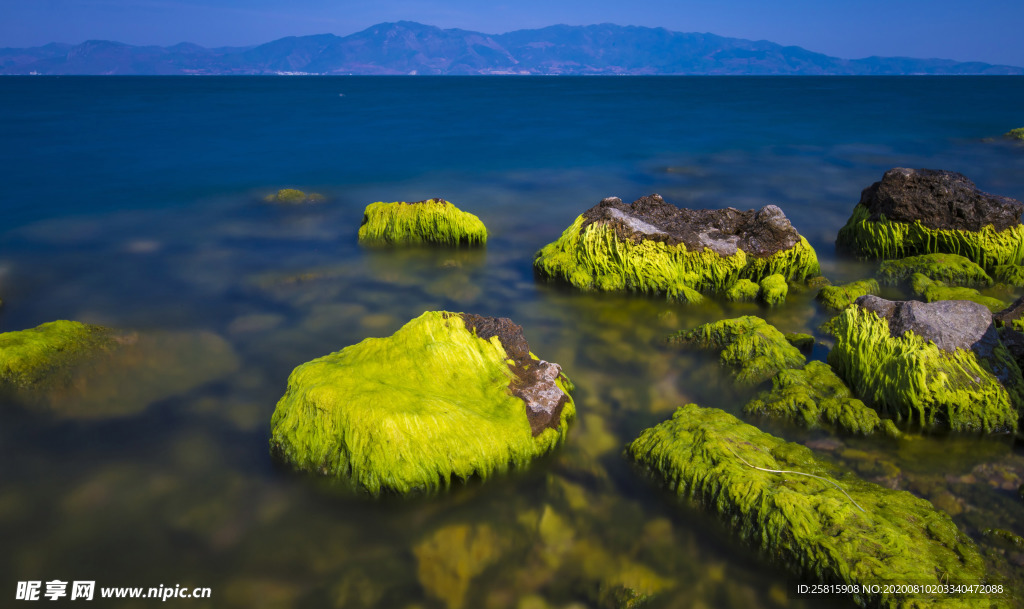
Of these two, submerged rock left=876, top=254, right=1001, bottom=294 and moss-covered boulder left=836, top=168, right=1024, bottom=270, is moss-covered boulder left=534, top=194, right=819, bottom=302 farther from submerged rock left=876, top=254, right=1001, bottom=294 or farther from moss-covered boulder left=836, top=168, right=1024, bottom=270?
moss-covered boulder left=836, top=168, right=1024, bottom=270

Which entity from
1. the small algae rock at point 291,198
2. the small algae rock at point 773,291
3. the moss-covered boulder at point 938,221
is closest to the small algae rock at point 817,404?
the small algae rock at point 773,291

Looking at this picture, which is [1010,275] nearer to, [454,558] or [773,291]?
[773,291]

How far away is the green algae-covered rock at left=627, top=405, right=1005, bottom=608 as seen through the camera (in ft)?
10.6

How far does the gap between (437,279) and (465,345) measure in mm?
3615

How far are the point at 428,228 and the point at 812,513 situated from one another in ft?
24.9

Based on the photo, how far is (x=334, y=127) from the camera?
2883 centimetres

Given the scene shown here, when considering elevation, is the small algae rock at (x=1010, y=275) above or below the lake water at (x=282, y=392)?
above

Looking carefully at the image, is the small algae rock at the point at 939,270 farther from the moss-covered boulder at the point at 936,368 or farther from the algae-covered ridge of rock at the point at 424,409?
the algae-covered ridge of rock at the point at 424,409

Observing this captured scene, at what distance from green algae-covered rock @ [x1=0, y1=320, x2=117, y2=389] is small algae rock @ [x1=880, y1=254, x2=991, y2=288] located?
974cm

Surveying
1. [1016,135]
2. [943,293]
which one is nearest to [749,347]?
[943,293]

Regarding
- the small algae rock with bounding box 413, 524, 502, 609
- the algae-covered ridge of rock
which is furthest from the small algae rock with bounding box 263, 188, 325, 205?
the small algae rock with bounding box 413, 524, 502, 609

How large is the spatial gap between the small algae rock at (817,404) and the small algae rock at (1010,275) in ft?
15.3

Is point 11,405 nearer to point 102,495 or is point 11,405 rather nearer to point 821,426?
point 102,495

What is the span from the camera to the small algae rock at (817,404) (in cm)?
474
